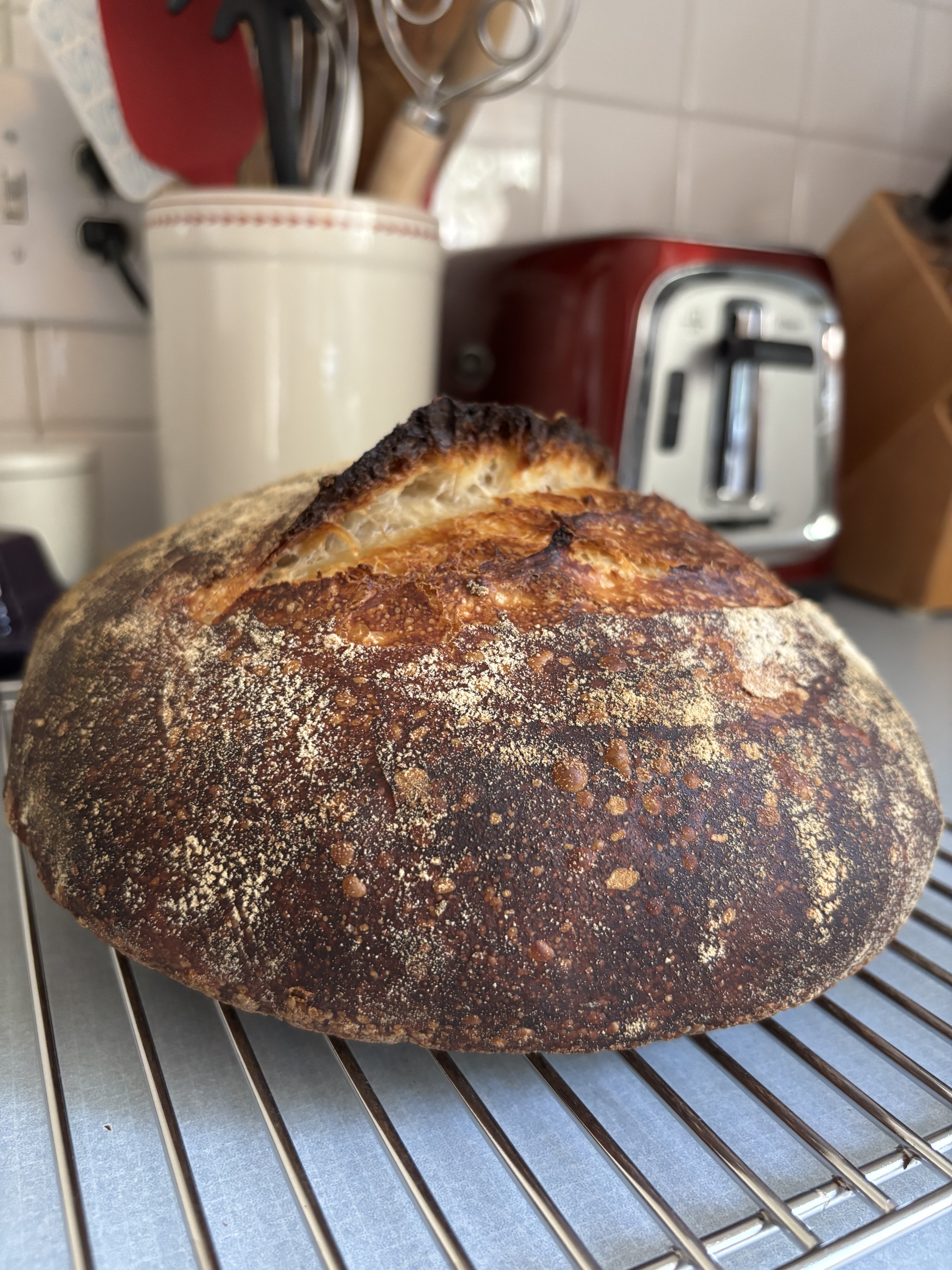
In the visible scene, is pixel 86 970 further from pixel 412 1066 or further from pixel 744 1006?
pixel 744 1006

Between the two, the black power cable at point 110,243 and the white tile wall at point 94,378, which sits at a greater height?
the black power cable at point 110,243

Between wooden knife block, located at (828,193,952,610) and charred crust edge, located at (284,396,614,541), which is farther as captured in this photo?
wooden knife block, located at (828,193,952,610)

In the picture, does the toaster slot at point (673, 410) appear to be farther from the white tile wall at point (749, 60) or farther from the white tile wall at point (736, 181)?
the white tile wall at point (749, 60)

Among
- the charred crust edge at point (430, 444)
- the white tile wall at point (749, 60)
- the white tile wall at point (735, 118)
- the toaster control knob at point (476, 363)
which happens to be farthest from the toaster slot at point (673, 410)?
the white tile wall at point (749, 60)

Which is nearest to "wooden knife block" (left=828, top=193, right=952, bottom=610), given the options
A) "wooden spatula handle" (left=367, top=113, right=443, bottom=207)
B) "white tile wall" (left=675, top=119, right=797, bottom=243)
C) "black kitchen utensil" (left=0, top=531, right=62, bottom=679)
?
"white tile wall" (left=675, top=119, right=797, bottom=243)

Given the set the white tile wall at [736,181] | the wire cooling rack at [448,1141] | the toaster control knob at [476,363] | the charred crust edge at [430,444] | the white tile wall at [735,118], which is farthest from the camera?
the white tile wall at [736,181]

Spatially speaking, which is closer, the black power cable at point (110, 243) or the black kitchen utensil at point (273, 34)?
the black kitchen utensil at point (273, 34)

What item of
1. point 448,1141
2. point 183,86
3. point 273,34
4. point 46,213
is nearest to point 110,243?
point 46,213

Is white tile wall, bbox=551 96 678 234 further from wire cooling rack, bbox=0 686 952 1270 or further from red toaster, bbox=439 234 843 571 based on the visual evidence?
wire cooling rack, bbox=0 686 952 1270
